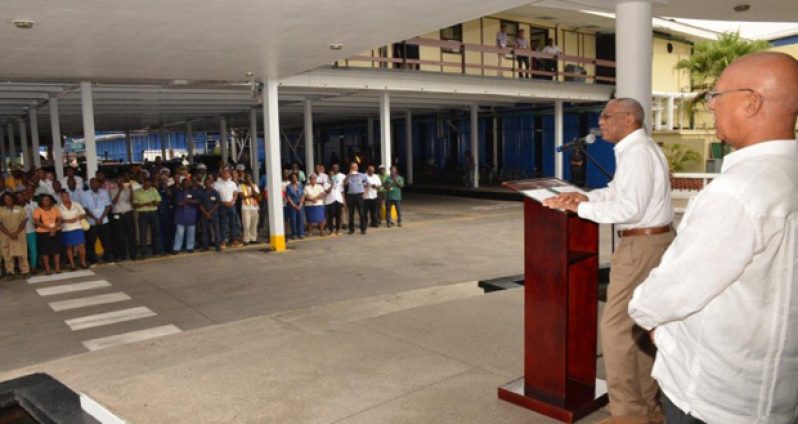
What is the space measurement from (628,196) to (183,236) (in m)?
11.1

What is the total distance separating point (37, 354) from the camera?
6324 millimetres

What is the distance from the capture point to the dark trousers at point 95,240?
442 inches

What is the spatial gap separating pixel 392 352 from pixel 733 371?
341 cm

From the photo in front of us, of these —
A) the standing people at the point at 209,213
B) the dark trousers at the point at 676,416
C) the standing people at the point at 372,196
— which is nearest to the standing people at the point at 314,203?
the standing people at the point at 372,196

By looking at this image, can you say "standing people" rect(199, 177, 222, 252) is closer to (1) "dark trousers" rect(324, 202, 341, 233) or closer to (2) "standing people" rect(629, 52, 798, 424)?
(1) "dark trousers" rect(324, 202, 341, 233)

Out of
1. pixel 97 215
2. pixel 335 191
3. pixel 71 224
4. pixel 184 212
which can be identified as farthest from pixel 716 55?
pixel 71 224

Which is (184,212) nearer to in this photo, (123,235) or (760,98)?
(123,235)

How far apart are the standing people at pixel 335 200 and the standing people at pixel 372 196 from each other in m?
0.67

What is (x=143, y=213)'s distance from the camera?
11695 millimetres

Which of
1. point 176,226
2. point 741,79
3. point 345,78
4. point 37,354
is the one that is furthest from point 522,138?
point 741,79

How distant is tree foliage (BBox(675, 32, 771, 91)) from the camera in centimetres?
1831

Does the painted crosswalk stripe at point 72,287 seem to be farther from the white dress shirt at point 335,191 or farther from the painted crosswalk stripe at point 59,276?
the white dress shirt at point 335,191

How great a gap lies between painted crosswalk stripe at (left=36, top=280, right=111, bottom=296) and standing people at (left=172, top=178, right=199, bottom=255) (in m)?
2.43

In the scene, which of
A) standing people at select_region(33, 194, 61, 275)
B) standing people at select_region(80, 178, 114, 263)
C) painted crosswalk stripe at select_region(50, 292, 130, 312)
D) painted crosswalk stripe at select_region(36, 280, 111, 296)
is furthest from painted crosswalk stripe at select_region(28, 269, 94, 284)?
painted crosswalk stripe at select_region(50, 292, 130, 312)
